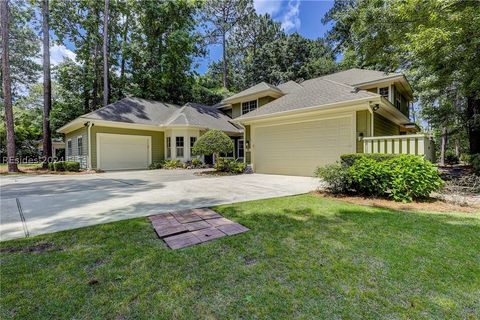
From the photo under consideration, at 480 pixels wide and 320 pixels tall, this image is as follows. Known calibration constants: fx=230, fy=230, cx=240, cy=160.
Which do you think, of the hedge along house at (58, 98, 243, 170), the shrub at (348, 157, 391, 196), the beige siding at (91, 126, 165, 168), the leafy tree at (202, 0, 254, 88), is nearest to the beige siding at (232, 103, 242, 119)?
the hedge along house at (58, 98, 243, 170)

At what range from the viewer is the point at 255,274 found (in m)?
2.29

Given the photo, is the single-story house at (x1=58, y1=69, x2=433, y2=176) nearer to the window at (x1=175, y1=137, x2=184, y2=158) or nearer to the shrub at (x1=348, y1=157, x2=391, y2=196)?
the window at (x1=175, y1=137, x2=184, y2=158)

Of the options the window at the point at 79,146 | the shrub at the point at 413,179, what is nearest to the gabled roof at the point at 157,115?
the window at the point at 79,146

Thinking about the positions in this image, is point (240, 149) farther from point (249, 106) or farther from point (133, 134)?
point (133, 134)

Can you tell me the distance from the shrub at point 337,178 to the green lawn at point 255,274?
8.17 feet

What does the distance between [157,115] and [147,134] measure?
6.17 feet

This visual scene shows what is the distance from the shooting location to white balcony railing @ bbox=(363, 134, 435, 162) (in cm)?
655

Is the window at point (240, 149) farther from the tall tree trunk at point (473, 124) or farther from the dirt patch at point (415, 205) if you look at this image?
→ the tall tree trunk at point (473, 124)

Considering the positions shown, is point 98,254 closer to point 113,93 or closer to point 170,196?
point 170,196

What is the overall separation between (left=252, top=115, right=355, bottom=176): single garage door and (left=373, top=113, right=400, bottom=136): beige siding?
1.26 m

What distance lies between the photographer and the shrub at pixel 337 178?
6.07 meters

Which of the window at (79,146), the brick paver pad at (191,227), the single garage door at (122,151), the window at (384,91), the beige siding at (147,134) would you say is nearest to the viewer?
the brick paver pad at (191,227)

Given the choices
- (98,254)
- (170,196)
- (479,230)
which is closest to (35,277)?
(98,254)

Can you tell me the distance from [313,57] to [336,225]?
86.2 ft
